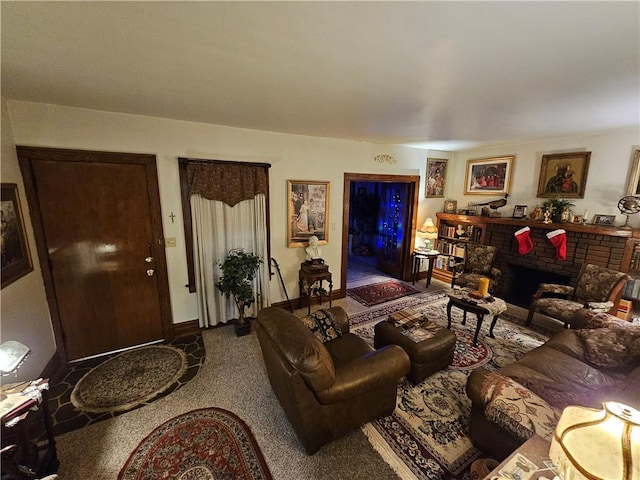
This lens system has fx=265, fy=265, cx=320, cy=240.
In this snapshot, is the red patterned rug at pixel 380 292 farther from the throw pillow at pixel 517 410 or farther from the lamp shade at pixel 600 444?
the lamp shade at pixel 600 444

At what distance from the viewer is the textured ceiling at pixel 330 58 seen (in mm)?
1171

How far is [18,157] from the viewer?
A: 94.7 inches

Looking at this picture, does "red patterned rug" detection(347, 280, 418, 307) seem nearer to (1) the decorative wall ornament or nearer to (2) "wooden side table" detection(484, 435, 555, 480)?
(1) the decorative wall ornament

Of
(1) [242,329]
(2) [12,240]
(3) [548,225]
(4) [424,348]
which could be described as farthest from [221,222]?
(3) [548,225]

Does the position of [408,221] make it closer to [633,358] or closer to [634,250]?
[634,250]

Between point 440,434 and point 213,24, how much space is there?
118 inches

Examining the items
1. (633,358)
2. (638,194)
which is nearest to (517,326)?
(633,358)

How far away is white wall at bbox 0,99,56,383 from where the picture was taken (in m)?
2.07

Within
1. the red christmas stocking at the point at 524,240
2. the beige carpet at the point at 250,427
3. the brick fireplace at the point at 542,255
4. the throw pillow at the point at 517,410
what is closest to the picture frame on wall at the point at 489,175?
the brick fireplace at the point at 542,255

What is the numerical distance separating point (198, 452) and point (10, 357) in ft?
4.23

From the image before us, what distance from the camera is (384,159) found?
15.1 feet

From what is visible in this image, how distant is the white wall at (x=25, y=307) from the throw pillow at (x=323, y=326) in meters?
2.33

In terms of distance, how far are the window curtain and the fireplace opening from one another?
4.14 metres

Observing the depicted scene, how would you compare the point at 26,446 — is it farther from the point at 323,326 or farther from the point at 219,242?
the point at 219,242
